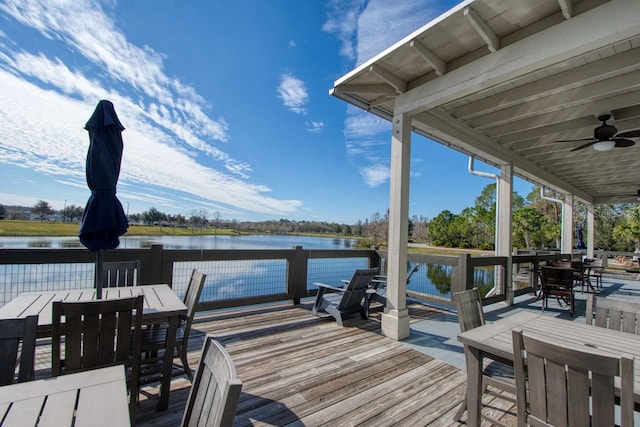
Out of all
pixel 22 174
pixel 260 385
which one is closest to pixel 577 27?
pixel 260 385

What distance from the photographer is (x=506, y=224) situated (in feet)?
18.8

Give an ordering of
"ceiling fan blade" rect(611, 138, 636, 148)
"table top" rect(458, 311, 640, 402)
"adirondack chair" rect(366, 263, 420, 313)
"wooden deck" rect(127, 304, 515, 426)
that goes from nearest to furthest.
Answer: "table top" rect(458, 311, 640, 402) → "wooden deck" rect(127, 304, 515, 426) → "ceiling fan blade" rect(611, 138, 636, 148) → "adirondack chair" rect(366, 263, 420, 313)

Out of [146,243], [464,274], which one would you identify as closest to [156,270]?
[146,243]

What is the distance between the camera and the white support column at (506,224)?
566 cm

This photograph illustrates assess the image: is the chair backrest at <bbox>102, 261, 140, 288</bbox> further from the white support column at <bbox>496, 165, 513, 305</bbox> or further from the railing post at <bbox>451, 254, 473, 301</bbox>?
the white support column at <bbox>496, 165, 513, 305</bbox>

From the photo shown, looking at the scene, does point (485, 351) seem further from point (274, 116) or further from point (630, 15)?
point (274, 116)

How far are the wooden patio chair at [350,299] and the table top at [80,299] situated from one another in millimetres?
2320

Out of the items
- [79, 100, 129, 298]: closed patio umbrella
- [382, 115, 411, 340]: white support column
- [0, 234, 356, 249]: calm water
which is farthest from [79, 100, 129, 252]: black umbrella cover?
[382, 115, 411, 340]: white support column

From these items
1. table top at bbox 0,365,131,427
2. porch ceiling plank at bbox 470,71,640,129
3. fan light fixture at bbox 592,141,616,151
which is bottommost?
table top at bbox 0,365,131,427

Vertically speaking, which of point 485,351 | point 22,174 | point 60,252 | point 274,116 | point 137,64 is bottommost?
point 485,351

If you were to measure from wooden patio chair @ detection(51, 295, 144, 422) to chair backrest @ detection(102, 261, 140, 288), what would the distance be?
4.58ft

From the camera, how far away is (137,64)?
7.52 meters

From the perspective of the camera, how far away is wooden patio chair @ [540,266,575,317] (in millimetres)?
5066

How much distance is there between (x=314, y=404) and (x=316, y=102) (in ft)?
46.0
